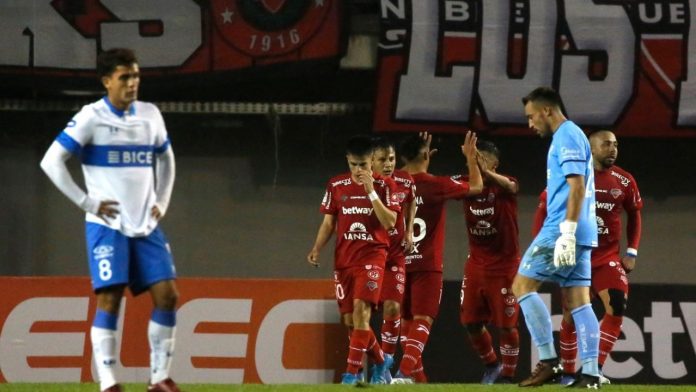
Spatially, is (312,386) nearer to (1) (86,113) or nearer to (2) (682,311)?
(1) (86,113)

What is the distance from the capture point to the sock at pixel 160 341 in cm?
743

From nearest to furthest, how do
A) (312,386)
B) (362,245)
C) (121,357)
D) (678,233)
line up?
(312,386) → (362,245) → (121,357) → (678,233)

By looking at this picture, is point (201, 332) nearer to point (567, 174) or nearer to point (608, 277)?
point (608, 277)

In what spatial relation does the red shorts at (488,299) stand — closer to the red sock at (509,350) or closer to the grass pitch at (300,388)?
the red sock at (509,350)

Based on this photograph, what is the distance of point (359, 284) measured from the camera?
1126 centimetres

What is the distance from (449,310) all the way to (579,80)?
2.85 metres

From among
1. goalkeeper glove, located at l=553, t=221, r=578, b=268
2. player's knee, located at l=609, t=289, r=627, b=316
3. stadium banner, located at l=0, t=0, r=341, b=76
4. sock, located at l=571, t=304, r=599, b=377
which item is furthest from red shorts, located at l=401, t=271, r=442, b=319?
goalkeeper glove, located at l=553, t=221, r=578, b=268

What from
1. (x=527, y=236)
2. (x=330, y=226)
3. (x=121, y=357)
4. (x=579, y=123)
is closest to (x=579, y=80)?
(x=579, y=123)

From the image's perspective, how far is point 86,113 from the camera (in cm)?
744

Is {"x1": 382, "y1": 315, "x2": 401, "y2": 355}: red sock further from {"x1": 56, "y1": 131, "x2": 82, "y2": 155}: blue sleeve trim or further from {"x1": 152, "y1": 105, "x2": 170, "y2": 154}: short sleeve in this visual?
{"x1": 56, "y1": 131, "x2": 82, "y2": 155}: blue sleeve trim

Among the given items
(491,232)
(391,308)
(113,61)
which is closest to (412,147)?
(491,232)

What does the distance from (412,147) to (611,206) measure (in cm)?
188

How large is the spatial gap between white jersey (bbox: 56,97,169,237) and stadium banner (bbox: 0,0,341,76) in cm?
720

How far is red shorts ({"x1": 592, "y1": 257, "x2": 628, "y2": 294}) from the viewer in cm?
1120
